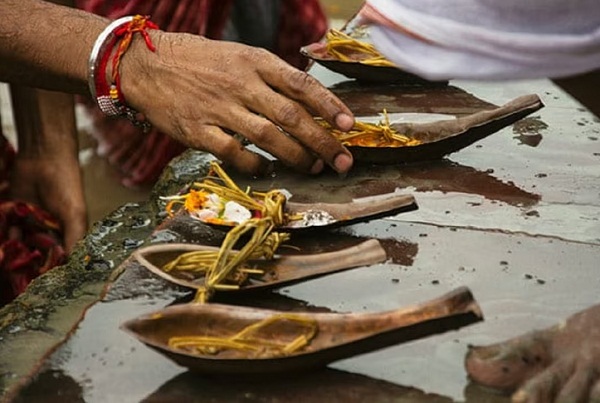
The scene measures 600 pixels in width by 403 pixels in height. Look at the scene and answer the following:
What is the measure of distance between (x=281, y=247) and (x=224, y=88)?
0.43m

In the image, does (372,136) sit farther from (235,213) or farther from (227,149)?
(235,213)

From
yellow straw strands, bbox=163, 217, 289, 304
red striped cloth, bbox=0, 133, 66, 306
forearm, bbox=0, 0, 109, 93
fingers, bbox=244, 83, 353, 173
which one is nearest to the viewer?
yellow straw strands, bbox=163, 217, 289, 304

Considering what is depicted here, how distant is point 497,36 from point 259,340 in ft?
1.95

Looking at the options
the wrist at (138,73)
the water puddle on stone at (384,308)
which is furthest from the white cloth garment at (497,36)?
the wrist at (138,73)

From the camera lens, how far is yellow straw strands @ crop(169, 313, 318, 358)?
147 centimetres

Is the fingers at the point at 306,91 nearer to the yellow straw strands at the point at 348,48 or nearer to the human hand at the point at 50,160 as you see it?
the yellow straw strands at the point at 348,48

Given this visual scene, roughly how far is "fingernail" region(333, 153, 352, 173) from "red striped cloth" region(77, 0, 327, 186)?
4.99 feet

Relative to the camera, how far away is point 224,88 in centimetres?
209

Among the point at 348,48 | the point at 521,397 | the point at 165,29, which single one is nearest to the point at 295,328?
the point at 521,397

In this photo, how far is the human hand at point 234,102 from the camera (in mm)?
2051

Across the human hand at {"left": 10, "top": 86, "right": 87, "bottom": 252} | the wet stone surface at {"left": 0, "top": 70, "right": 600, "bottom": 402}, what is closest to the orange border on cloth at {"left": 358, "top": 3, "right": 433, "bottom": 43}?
the wet stone surface at {"left": 0, "top": 70, "right": 600, "bottom": 402}

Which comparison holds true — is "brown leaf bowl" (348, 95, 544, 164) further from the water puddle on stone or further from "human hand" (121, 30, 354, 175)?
the water puddle on stone

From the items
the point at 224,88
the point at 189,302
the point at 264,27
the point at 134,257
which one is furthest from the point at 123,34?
the point at 264,27

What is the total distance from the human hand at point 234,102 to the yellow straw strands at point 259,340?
63 cm
